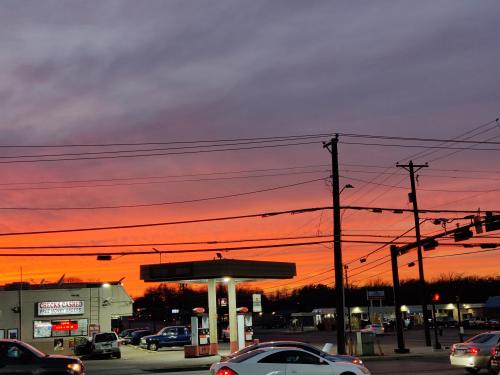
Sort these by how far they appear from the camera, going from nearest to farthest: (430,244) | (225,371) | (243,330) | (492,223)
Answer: (225,371), (492,223), (430,244), (243,330)

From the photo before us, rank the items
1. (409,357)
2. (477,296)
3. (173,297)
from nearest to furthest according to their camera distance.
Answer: (409,357)
(477,296)
(173,297)

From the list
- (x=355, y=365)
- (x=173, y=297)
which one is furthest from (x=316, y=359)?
(x=173, y=297)

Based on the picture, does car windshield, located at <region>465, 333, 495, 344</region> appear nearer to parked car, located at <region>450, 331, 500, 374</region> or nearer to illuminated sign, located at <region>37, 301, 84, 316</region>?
parked car, located at <region>450, 331, 500, 374</region>

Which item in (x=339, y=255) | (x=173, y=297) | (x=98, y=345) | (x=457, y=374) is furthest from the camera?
(x=173, y=297)

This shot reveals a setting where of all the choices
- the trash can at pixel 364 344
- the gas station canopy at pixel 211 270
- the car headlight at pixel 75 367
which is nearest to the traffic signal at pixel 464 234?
the trash can at pixel 364 344

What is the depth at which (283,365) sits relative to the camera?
608 inches

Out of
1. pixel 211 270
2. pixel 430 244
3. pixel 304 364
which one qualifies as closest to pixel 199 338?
pixel 211 270

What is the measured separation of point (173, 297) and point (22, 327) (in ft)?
499

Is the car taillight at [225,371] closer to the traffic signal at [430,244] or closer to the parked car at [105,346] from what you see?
the traffic signal at [430,244]

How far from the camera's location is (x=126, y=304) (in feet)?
175

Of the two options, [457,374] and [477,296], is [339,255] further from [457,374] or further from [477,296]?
[477,296]

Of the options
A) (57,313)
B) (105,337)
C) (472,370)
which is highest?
(57,313)

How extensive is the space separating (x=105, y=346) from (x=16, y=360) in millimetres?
27708

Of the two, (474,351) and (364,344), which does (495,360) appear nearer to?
(474,351)
